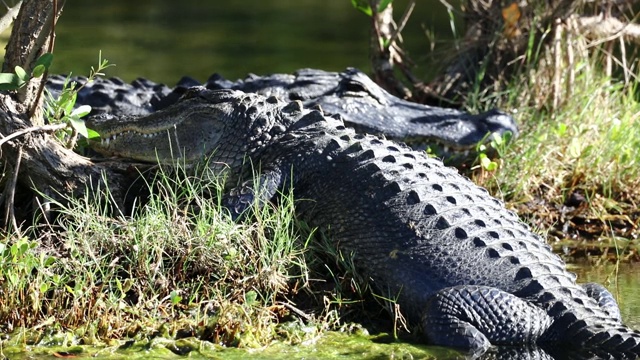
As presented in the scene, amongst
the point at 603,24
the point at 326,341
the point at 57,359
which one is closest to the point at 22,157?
the point at 57,359

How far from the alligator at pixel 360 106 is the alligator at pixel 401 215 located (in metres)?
0.68

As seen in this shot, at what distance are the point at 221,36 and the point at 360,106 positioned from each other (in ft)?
26.8

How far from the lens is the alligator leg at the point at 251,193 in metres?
5.11

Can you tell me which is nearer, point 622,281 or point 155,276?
point 155,276

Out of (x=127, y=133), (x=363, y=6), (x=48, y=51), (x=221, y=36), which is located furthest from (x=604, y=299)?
(x=221, y=36)

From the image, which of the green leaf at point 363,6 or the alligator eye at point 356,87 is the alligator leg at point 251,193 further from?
the green leaf at point 363,6

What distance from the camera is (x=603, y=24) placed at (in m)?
7.94

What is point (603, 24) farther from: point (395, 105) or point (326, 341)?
point (326, 341)

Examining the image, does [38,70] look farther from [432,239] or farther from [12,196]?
[432,239]

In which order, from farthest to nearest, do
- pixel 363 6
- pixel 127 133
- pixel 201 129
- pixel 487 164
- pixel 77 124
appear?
1. pixel 363 6
2. pixel 487 164
3. pixel 127 133
4. pixel 201 129
5. pixel 77 124

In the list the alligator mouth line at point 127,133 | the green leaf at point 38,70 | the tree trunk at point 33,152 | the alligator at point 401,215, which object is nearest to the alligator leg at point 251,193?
the alligator at point 401,215

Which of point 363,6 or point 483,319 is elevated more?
point 363,6

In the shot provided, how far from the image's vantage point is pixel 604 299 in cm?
480

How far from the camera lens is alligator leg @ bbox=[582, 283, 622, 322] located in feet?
15.4
